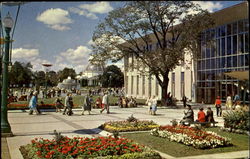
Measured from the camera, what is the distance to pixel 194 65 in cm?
3441

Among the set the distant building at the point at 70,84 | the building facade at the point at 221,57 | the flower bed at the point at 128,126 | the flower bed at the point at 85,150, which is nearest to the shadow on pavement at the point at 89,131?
the flower bed at the point at 128,126

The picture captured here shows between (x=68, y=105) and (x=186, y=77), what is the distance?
21149mm

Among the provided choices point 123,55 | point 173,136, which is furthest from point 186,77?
point 173,136

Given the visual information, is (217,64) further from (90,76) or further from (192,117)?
(192,117)

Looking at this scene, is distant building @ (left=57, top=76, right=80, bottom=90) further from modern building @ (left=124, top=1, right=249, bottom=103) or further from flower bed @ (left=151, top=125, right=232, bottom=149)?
flower bed @ (left=151, top=125, right=232, bottom=149)

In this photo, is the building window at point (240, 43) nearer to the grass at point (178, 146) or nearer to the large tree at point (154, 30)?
the large tree at point (154, 30)

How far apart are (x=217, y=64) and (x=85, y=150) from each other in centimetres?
2710

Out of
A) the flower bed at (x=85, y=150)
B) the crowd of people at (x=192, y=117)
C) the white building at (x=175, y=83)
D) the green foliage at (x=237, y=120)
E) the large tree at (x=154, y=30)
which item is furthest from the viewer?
the white building at (x=175, y=83)

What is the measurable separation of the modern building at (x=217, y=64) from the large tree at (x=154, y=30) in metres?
2.11

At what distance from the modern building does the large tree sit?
2.11 m

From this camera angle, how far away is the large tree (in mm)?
24594

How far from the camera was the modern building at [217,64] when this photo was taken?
27.9 m

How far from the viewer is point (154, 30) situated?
27281 mm

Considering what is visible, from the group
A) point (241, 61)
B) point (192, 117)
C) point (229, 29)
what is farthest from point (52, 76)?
point (229, 29)
